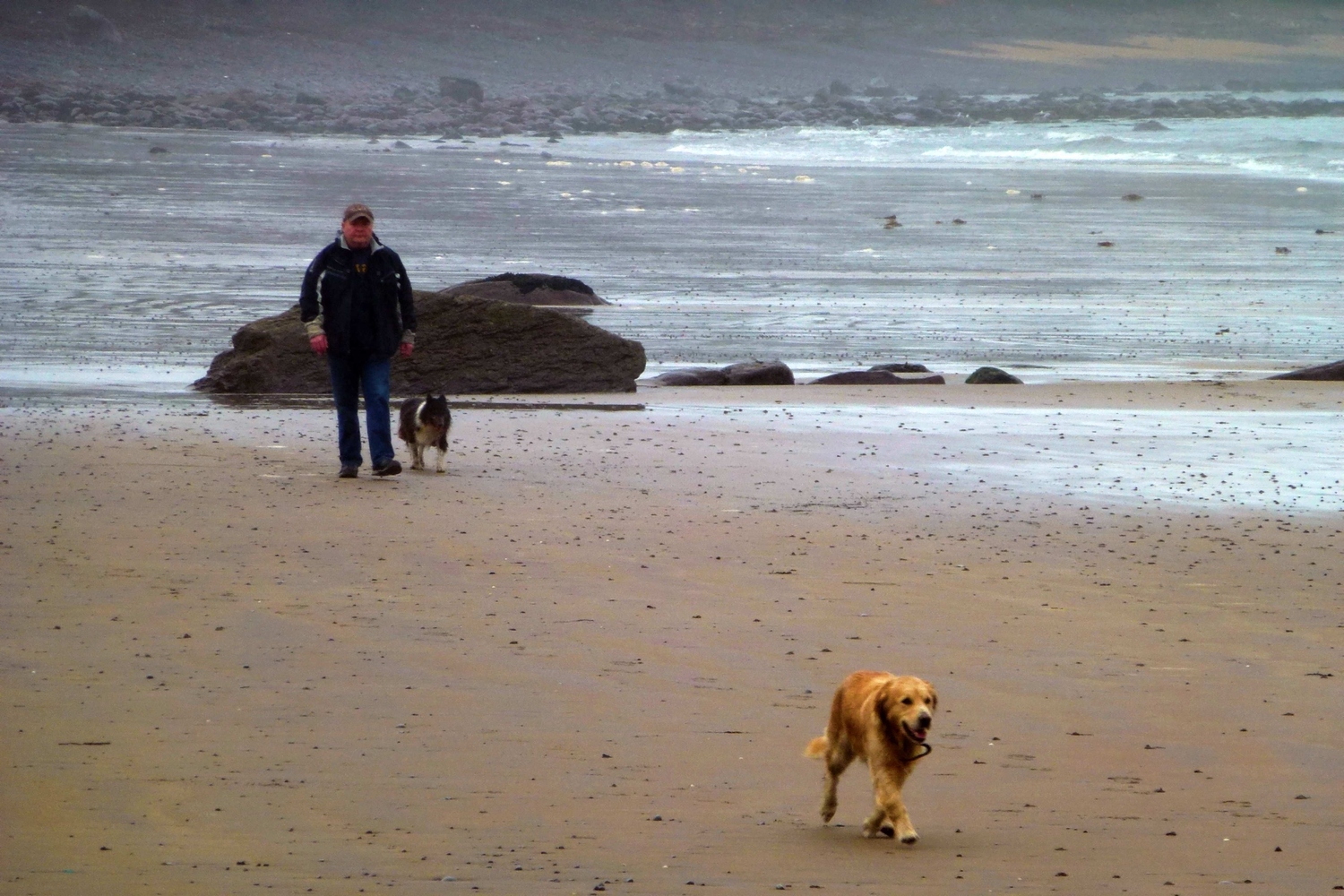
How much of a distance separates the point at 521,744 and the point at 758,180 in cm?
4501

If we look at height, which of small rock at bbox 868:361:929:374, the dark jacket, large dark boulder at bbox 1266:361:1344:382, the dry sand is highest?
the dark jacket

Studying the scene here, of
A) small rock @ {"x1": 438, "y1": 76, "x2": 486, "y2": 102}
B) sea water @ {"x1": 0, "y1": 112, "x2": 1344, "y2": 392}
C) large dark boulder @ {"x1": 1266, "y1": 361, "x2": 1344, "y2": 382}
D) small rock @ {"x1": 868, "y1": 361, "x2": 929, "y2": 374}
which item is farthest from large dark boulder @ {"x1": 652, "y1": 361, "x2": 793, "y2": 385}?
small rock @ {"x1": 438, "y1": 76, "x2": 486, "y2": 102}

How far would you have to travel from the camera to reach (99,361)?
15.8 metres

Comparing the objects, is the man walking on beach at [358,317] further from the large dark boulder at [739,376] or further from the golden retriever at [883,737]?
the golden retriever at [883,737]

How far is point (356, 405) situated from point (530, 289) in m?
9.51

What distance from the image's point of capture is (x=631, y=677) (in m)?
Result: 6.34

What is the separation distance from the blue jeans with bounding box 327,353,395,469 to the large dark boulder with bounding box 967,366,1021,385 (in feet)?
20.1

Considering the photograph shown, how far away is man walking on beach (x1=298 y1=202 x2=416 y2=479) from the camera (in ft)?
33.8

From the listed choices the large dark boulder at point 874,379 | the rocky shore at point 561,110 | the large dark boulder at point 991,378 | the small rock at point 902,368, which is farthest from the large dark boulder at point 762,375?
the rocky shore at point 561,110

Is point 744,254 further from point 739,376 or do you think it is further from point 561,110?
point 561,110

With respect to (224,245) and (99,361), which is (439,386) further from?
(224,245)

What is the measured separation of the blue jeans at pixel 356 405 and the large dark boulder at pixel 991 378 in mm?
6120

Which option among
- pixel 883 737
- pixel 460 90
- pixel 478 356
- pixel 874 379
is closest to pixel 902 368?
pixel 874 379

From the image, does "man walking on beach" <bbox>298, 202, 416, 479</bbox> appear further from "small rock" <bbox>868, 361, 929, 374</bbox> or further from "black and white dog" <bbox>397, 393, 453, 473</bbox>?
"small rock" <bbox>868, 361, 929, 374</bbox>
